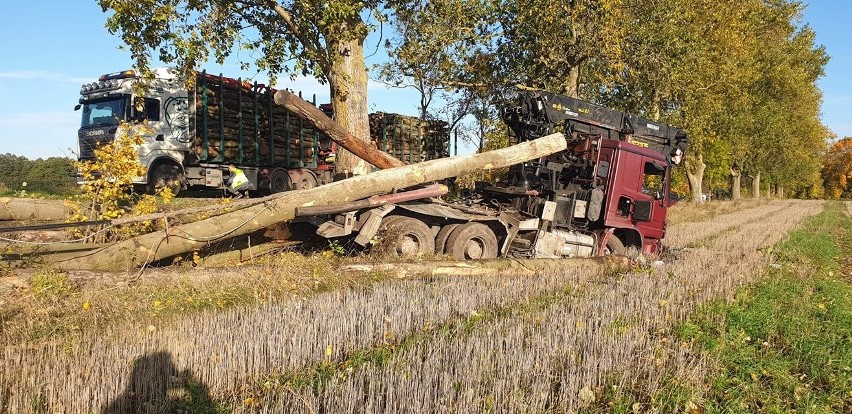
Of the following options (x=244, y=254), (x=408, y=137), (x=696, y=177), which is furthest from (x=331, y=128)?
(x=696, y=177)

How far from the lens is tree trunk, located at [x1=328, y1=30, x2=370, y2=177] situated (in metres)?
11.4

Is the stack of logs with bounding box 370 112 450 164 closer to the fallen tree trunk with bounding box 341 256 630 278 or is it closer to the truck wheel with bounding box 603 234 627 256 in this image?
the truck wheel with bounding box 603 234 627 256

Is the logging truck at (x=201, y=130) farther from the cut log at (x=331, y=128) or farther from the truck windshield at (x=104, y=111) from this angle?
the cut log at (x=331, y=128)

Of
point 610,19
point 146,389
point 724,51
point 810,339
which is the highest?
point 724,51

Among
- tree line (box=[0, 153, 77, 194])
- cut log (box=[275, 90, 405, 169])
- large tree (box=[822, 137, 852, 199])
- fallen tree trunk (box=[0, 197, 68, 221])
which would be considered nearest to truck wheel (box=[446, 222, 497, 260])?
cut log (box=[275, 90, 405, 169])

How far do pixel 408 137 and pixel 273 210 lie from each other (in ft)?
51.0

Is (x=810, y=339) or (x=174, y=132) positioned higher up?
(x=174, y=132)

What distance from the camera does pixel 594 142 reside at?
10.5 m

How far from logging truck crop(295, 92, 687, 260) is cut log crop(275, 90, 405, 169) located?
123 centimetres

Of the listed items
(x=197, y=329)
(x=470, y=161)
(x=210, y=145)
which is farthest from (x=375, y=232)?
(x=210, y=145)

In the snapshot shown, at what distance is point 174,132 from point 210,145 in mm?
993

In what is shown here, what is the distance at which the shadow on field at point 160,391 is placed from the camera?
3.21 metres

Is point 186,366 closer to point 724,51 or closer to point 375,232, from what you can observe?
point 375,232

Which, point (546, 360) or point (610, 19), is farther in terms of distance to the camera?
point (610, 19)
